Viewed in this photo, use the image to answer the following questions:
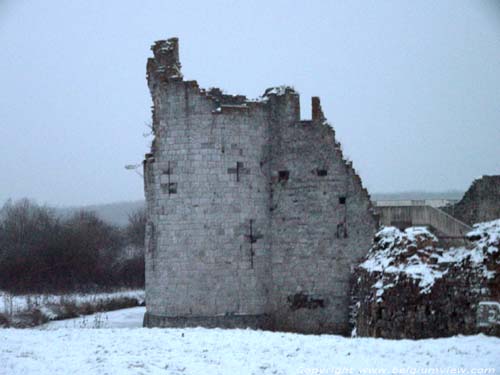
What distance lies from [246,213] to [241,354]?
858 centimetres

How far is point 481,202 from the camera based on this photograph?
26984mm

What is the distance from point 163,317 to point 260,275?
117 inches

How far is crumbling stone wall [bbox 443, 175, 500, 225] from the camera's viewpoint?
2677 centimetres

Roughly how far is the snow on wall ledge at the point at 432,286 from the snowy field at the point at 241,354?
1.76 ft

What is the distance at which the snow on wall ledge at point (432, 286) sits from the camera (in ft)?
39.8

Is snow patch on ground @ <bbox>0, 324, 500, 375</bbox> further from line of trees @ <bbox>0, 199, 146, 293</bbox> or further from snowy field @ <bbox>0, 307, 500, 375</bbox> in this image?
line of trees @ <bbox>0, 199, 146, 293</bbox>

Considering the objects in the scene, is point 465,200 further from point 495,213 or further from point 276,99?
point 276,99

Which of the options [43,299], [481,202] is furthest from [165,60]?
[43,299]

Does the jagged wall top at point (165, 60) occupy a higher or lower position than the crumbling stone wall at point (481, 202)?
higher

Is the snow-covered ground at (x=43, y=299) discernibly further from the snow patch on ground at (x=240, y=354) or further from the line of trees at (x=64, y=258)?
the snow patch on ground at (x=240, y=354)

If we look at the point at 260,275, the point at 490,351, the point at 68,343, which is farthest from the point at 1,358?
the point at 260,275

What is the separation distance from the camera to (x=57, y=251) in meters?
43.8

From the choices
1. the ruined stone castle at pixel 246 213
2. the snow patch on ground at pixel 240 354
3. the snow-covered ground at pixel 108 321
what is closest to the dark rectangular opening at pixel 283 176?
the ruined stone castle at pixel 246 213

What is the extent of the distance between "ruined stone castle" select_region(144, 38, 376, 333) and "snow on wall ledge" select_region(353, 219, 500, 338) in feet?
24.0
